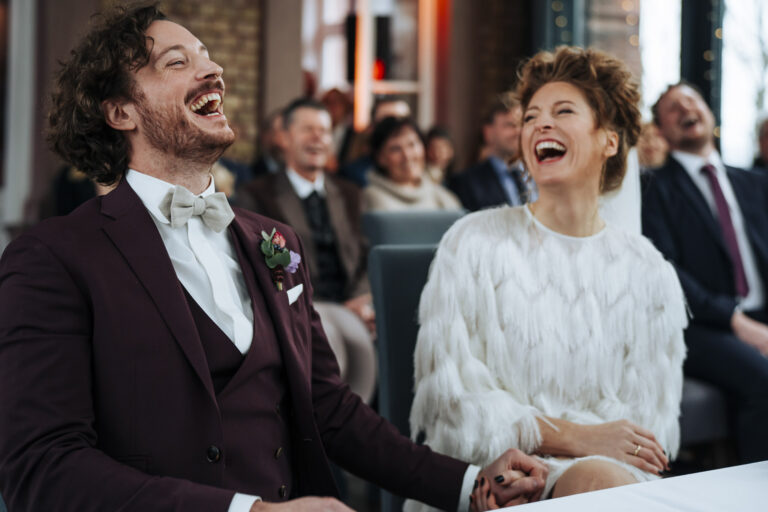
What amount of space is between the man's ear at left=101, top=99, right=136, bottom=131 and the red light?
6.26 m

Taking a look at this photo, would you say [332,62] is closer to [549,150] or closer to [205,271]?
[549,150]

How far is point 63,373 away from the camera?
112 centimetres

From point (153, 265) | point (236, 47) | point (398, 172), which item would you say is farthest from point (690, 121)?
point (236, 47)

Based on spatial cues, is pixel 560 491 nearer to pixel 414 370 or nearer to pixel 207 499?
pixel 414 370

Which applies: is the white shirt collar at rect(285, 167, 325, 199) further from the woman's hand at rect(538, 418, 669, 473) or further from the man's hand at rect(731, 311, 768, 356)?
the woman's hand at rect(538, 418, 669, 473)

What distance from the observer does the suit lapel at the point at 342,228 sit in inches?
144

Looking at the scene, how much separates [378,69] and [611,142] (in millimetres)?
5828

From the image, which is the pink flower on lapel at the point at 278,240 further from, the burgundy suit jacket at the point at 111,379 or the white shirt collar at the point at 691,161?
the white shirt collar at the point at 691,161

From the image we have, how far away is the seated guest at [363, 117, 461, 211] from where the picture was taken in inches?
159

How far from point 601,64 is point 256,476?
119 cm

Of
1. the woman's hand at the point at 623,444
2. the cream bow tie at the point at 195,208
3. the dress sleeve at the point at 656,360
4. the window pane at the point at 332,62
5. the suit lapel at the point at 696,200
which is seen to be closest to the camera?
the cream bow tie at the point at 195,208

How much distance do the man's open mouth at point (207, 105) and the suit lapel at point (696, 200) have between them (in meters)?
2.14

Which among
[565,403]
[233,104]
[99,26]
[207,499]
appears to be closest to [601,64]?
[565,403]

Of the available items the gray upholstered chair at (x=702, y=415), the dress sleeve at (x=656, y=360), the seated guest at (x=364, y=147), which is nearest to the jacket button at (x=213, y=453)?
the dress sleeve at (x=656, y=360)
